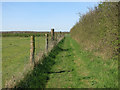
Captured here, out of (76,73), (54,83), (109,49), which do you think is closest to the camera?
(54,83)

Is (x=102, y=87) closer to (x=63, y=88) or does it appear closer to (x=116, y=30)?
(x=63, y=88)

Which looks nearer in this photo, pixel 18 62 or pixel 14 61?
pixel 18 62

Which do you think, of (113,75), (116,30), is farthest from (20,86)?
(116,30)

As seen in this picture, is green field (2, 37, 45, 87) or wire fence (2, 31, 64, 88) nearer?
wire fence (2, 31, 64, 88)

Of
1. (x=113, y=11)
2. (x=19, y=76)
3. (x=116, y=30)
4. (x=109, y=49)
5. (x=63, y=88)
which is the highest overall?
(x=113, y=11)

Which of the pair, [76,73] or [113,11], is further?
[113,11]

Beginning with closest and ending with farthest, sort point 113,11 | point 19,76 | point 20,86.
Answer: point 20,86, point 19,76, point 113,11

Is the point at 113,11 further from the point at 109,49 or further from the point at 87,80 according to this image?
the point at 87,80

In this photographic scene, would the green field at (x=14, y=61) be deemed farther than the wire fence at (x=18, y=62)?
Yes

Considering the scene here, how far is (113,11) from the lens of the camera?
888cm

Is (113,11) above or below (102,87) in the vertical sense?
above

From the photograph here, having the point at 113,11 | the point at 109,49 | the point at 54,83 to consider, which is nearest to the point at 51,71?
the point at 54,83

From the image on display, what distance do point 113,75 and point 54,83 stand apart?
7.94 ft

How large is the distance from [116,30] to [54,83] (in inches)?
161
